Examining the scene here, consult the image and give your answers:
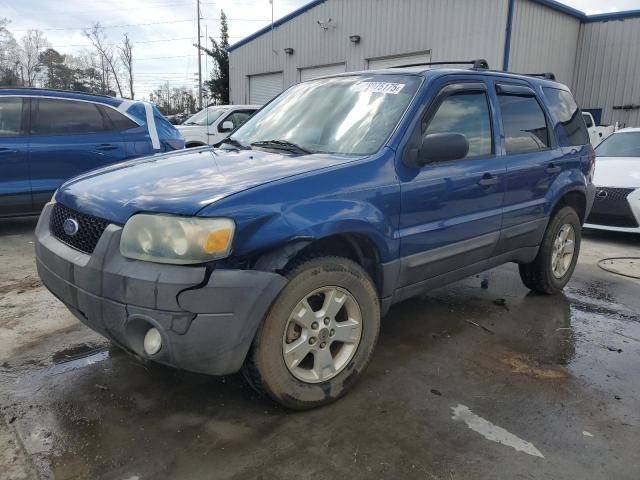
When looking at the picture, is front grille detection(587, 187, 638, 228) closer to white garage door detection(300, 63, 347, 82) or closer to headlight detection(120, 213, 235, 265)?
headlight detection(120, 213, 235, 265)

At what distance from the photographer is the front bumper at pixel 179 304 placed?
86.4 inches

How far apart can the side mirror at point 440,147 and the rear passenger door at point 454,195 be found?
0.26ft

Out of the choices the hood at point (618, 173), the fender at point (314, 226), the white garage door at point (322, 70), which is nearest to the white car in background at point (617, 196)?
the hood at point (618, 173)

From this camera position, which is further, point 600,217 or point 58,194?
point 600,217

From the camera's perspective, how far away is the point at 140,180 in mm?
2658

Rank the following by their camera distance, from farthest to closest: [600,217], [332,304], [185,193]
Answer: [600,217] → [332,304] → [185,193]

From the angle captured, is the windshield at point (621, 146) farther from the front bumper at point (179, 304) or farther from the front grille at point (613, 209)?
the front bumper at point (179, 304)

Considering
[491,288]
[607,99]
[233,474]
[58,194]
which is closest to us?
[233,474]

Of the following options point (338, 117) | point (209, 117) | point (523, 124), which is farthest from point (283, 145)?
point (209, 117)

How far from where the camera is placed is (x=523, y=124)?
4.03m

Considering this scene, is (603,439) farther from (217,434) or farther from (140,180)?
(140,180)

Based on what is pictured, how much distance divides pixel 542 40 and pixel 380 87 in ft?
47.4

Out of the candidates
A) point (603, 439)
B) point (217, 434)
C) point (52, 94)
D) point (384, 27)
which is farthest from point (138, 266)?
point (384, 27)

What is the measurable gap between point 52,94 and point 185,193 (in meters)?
5.30
